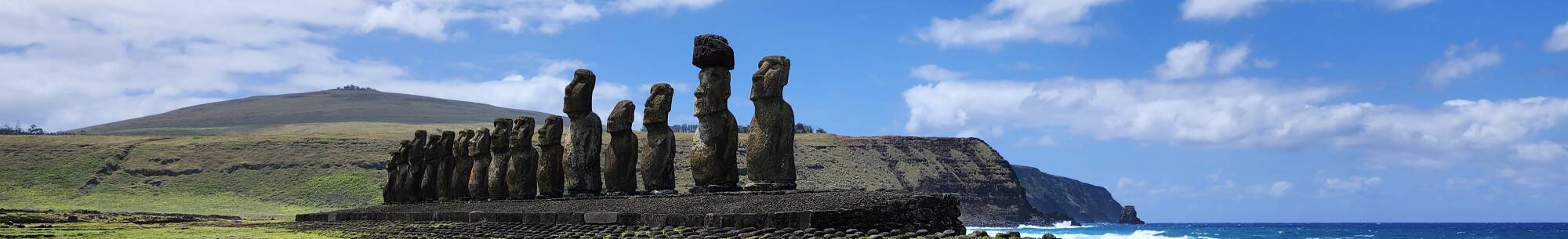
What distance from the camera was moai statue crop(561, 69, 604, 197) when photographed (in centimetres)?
2773

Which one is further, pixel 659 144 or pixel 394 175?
pixel 394 175

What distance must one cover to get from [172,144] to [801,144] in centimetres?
4262

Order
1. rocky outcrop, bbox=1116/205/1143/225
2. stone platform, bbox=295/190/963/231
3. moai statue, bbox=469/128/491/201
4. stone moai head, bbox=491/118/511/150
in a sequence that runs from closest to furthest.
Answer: stone platform, bbox=295/190/963/231, stone moai head, bbox=491/118/511/150, moai statue, bbox=469/128/491/201, rocky outcrop, bbox=1116/205/1143/225

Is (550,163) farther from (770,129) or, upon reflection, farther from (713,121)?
(770,129)

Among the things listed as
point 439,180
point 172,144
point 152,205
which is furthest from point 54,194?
point 439,180

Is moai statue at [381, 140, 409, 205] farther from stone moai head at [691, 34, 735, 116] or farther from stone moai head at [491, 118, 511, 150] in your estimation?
stone moai head at [691, 34, 735, 116]

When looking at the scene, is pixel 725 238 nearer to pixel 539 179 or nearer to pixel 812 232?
pixel 812 232

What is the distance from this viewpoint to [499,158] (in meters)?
31.1

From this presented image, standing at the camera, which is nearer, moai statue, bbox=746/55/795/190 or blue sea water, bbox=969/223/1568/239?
moai statue, bbox=746/55/795/190

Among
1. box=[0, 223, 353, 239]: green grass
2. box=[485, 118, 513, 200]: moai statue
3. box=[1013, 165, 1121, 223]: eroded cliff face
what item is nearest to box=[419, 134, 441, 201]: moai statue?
box=[485, 118, 513, 200]: moai statue

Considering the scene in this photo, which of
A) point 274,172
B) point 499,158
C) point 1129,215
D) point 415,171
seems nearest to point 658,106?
point 499,158

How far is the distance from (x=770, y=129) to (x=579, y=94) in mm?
6449

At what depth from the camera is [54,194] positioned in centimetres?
7362

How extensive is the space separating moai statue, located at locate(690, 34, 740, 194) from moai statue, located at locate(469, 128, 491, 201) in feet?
29.6
